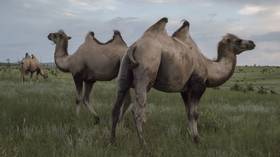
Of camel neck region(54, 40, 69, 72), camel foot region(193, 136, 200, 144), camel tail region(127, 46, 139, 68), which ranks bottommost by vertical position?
camel foot region(193, 136, 200, 144)

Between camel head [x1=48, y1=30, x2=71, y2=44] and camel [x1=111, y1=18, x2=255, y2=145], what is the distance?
4.95 metres

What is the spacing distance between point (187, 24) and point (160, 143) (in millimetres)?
2838

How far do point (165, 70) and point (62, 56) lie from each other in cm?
579

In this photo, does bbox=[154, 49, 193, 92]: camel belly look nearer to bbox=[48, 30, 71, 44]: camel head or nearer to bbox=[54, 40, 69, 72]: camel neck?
bbox=[54, 40, 69, 72]: camel neck

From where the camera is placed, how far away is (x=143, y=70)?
7.61 m

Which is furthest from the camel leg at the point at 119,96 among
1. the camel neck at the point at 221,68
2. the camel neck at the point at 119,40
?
the camel neck at the point at 119,40

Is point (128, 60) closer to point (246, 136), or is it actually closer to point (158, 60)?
point (158, 60)

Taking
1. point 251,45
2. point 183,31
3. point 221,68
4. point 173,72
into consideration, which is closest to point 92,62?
point 183,31

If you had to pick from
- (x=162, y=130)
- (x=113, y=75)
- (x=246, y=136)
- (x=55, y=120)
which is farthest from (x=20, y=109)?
(x=246, y=136)

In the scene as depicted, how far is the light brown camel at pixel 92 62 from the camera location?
38.1 ft

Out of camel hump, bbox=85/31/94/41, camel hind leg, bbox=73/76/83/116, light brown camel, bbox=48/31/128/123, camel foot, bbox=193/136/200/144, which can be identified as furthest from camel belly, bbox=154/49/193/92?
camel hump, bbox=85/31/94/41

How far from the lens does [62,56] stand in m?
13.1

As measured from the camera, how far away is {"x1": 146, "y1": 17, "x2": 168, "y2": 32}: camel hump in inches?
327

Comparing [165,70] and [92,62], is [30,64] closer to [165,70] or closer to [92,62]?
[92,62]
